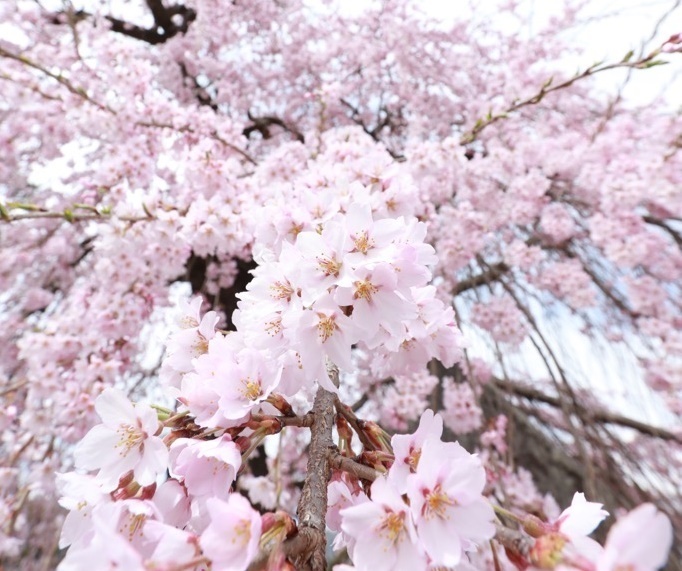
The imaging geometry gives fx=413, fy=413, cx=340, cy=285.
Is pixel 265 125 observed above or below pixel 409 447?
below

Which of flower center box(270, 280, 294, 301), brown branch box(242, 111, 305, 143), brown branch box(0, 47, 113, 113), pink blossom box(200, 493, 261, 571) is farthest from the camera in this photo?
brown branch box(242, 111, 305, 143)

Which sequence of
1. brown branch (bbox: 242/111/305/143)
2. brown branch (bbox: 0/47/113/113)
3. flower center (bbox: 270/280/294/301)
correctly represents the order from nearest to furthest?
flower center (bbox: 270/280/294/301)
brown branch (bbox: 0/47/113/113)
brown branch (bbox: 242/111/305/143)

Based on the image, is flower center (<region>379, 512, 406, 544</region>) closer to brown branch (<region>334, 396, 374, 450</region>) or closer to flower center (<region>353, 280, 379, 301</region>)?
brown branch (<region>334, 396, 374, 450</region>)

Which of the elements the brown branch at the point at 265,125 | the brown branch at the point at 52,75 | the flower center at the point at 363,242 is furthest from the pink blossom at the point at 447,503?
the brown branch at the point at 265,125

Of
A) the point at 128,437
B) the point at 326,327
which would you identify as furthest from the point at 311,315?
the point at 128,437

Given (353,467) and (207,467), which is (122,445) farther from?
(353,467)

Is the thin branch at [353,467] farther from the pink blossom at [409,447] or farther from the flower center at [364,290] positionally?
the flower center at [364,290]

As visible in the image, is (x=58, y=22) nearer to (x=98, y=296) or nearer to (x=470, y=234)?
(x=98, y=296)

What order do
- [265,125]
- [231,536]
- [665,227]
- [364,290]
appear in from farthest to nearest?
[265,125], [665,227], [364,290], [231,536]

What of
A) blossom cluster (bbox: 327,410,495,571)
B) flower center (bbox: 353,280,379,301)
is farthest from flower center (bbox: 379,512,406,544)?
flower center (bbox: 353,280,379,301)

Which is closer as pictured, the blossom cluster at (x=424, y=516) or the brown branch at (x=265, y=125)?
the blossom cluster at (x=424, y=516)

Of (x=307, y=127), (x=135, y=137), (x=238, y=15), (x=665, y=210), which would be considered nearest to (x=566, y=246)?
(x=665, y=210)

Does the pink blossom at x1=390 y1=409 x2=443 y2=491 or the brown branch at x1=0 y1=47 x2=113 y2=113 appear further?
the brown branch at x1=0 y1=47 x2=113 y2=113

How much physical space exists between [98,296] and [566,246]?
12.7ft
